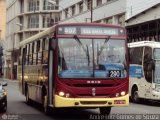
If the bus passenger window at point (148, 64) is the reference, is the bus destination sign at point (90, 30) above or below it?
above

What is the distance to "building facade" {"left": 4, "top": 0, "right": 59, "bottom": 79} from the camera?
95688mm

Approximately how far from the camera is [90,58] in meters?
15.7

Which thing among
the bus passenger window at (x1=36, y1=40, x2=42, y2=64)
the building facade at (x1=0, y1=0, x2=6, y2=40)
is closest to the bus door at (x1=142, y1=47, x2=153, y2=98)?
the bus passenger window at (x1=36, y1=40, x2=42, y2=64)

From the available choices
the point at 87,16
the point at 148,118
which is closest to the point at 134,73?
the point at 148,118

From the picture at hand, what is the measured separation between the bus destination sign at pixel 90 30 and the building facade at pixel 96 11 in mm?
25257

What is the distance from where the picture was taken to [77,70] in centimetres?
1562

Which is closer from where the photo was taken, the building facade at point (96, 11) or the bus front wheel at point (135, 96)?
the bus front wheel at point (135, 96)

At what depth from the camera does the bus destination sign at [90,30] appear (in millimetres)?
16078

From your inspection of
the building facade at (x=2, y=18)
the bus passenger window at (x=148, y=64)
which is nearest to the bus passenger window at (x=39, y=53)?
the bus passenger window at (x=148, y=64)

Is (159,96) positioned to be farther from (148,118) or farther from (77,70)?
(77,70)

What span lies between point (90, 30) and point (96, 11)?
39.7 metres

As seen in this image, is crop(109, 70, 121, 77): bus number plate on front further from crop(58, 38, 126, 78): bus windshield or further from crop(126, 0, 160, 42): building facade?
crop(126, 0, 160, 42): building facade

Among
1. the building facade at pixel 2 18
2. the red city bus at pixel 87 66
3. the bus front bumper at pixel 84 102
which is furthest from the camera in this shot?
the building facade at pixel 2 18

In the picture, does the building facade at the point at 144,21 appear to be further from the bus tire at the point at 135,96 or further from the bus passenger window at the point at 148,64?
the bus passenger window at the point at 148,64
